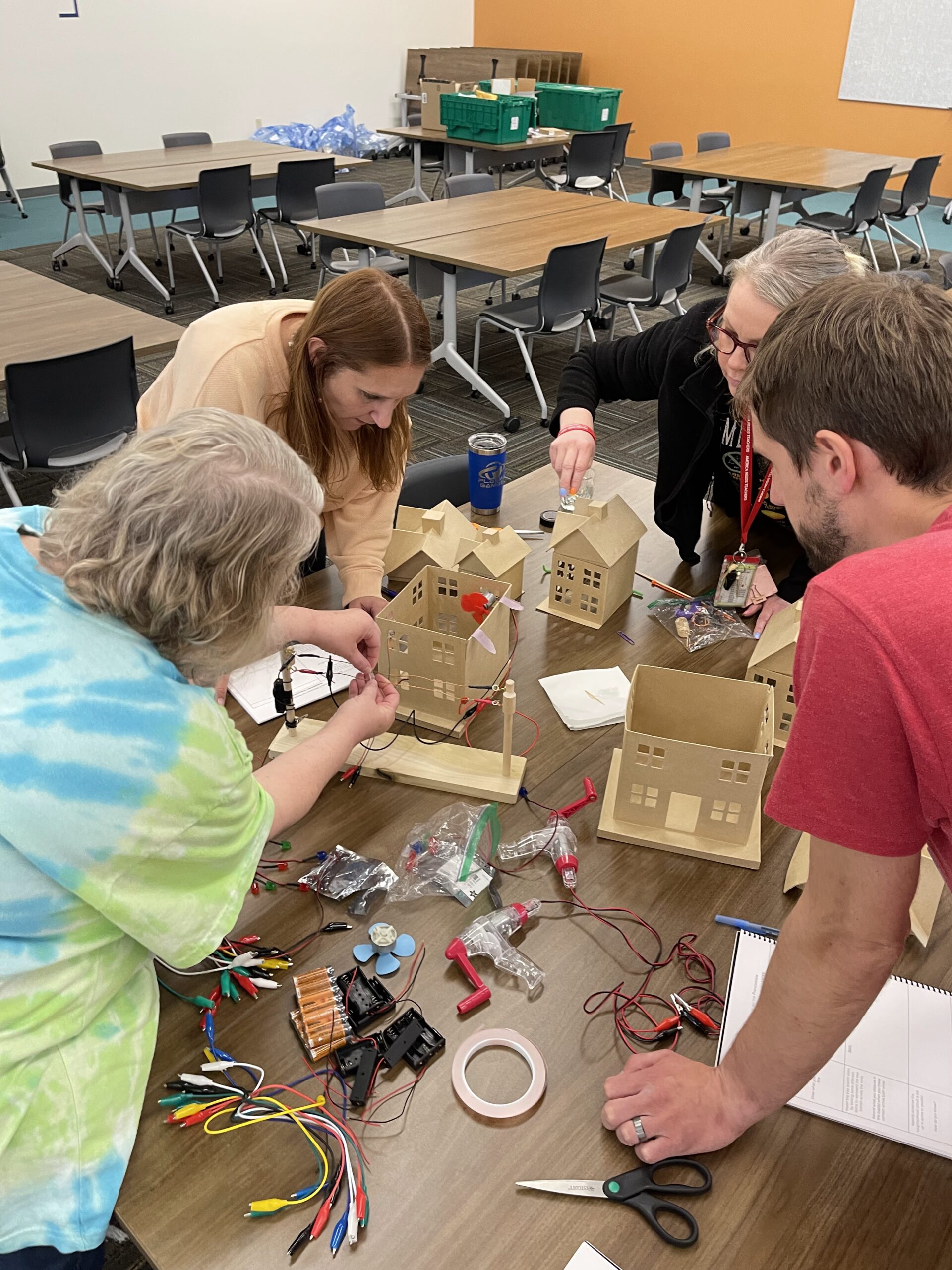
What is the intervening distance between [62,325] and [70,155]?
12.4 feet

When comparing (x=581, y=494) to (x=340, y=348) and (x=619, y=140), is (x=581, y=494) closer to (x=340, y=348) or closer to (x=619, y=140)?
(x=340, y=348)

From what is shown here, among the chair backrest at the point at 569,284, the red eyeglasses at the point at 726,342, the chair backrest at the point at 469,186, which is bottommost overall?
the chair backrest at the point at 569,284

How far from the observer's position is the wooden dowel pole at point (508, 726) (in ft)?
4.36

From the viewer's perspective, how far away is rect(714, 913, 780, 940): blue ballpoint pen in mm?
1143

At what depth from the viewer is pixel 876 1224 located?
2.84 ft

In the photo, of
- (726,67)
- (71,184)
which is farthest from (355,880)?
(726,67)

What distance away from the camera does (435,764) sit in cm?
138

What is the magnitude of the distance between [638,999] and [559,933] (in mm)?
127

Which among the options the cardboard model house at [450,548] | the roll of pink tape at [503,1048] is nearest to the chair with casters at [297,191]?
the cardboard model house at [450,548]

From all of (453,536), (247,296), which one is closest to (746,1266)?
(453,536)

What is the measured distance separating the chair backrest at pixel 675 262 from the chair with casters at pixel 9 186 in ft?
19.4

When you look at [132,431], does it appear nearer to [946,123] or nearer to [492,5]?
[946,123]

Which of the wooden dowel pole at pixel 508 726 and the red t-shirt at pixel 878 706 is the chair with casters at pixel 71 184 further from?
the red t-shirt at pixel 878 706

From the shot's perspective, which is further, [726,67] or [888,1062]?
[726,67]
